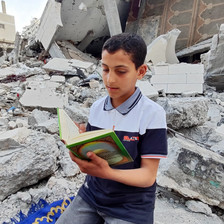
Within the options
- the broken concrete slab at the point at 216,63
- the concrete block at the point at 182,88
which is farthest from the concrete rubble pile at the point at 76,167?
the broken concrete slab at the point at 216,63

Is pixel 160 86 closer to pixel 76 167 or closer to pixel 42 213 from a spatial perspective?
pixel 76 167

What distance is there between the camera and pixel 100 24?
9844 mm

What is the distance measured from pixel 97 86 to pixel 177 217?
4296mm

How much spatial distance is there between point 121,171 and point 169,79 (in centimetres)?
505

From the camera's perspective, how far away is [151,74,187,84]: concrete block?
18.1 feet

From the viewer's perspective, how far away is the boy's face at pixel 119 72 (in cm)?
94

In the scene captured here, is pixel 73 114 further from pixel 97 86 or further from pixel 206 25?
pixel 206 25

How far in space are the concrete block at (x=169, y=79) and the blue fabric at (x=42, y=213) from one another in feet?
14.5

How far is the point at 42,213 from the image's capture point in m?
1.70

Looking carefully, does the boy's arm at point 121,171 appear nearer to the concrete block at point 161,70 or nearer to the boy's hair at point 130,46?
the boy's hair at point 130,46

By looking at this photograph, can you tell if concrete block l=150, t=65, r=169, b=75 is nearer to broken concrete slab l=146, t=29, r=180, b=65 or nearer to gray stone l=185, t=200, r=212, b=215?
broken concrete slab l=146, t=29, r=180, b=65

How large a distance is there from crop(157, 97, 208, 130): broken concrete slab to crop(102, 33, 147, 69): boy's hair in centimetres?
189

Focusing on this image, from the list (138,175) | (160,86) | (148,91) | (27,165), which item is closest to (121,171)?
(138,175)

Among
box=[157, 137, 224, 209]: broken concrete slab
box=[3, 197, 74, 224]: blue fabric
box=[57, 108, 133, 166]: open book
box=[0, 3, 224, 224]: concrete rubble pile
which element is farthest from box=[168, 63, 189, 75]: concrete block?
box=[57, 108, 133, 166]: open book
